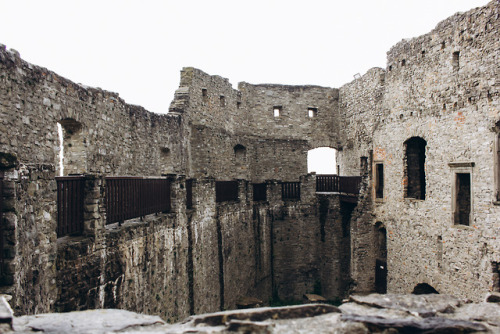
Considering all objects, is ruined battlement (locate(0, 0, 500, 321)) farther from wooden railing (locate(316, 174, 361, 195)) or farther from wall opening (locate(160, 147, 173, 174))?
wooden railing (locate(316, 174, 361, 195))

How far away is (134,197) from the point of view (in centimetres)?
741

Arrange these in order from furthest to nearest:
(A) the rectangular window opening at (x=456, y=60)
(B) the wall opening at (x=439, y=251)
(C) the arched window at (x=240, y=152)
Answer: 1. (C) the arched window at (x=240, y=152)
2. (B) the wall opening at (x=439, y=251)
3. (A) the rectangular window opening at (x=456, y=60)

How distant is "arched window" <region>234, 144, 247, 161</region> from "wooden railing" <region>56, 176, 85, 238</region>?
13.8 metres

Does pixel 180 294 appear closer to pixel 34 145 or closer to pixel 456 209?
pixel 34 145

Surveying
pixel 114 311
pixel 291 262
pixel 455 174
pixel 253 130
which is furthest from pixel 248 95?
pixel 114 311

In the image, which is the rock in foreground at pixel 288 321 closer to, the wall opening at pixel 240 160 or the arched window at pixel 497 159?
the arched window at pixel 497 159

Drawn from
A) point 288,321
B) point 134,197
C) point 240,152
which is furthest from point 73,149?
point 240,152

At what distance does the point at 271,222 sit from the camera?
1628 cm

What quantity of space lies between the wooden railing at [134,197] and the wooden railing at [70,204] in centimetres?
82

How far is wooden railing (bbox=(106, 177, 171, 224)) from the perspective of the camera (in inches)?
261

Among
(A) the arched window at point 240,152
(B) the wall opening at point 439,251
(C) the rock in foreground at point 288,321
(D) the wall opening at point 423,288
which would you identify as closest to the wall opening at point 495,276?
(B) the wall opening at point 439,251

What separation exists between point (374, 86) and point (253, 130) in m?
6.43

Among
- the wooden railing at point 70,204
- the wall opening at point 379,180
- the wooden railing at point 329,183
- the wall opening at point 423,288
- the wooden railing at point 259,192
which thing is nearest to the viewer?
the wooden railing at point 70,204

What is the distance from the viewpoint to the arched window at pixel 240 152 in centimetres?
1938
